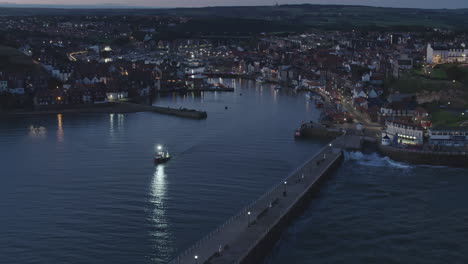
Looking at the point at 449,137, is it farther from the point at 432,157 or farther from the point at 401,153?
the point at 401,153

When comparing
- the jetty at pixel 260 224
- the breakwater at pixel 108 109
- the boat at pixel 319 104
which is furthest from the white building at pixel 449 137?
the breakwater at pixel 108 109

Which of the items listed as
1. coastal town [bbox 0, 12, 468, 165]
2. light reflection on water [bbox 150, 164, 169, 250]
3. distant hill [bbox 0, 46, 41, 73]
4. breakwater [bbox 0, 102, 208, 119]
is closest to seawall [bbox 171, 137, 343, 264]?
light reflection on water [bbox 150, 164, 169, 250]

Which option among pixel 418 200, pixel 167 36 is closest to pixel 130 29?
pixel 167 36

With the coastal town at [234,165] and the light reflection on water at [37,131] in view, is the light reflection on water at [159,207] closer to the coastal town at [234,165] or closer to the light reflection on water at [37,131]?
the coastal town at [234,165]

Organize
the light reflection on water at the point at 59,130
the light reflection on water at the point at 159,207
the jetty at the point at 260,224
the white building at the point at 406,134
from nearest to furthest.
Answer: the jetty at the point at 260,224 < the light reflection on water at the point at 159,207 < the white building at the point at 406,134 < the light reflection on water at the point at 59,130

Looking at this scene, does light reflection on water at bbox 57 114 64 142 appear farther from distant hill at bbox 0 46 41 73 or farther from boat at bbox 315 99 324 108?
boat at bbox 315 99 324 108

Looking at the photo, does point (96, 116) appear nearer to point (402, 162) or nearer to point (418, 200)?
point (402, 162)
